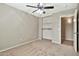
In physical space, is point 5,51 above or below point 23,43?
below

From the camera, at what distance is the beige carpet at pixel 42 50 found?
5.94ft

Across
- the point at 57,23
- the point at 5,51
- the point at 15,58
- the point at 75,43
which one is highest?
the point at 57,23

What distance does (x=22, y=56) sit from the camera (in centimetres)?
181

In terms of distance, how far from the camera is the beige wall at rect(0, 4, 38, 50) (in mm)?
1797

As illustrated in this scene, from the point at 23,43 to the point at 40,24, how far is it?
0.56 meters

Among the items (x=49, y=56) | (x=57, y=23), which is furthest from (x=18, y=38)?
(x=57, y=23)

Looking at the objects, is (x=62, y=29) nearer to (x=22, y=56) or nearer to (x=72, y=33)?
(x=72, y=33)

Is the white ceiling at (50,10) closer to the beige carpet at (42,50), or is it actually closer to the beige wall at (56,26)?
the beige wall at (56,26)

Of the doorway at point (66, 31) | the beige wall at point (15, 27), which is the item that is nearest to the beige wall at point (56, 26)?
the doorway at point (66, 31)

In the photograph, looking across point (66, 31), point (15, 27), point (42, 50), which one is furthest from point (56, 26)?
point (15, 27)

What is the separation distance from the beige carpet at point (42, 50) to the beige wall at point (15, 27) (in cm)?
14

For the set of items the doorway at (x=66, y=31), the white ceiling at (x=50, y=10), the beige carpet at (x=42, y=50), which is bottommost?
the beige carpet at (x=42, y=50)

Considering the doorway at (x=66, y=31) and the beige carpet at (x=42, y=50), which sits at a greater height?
the doorway at (x=66, y=31)

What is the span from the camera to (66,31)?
6.32 feet
